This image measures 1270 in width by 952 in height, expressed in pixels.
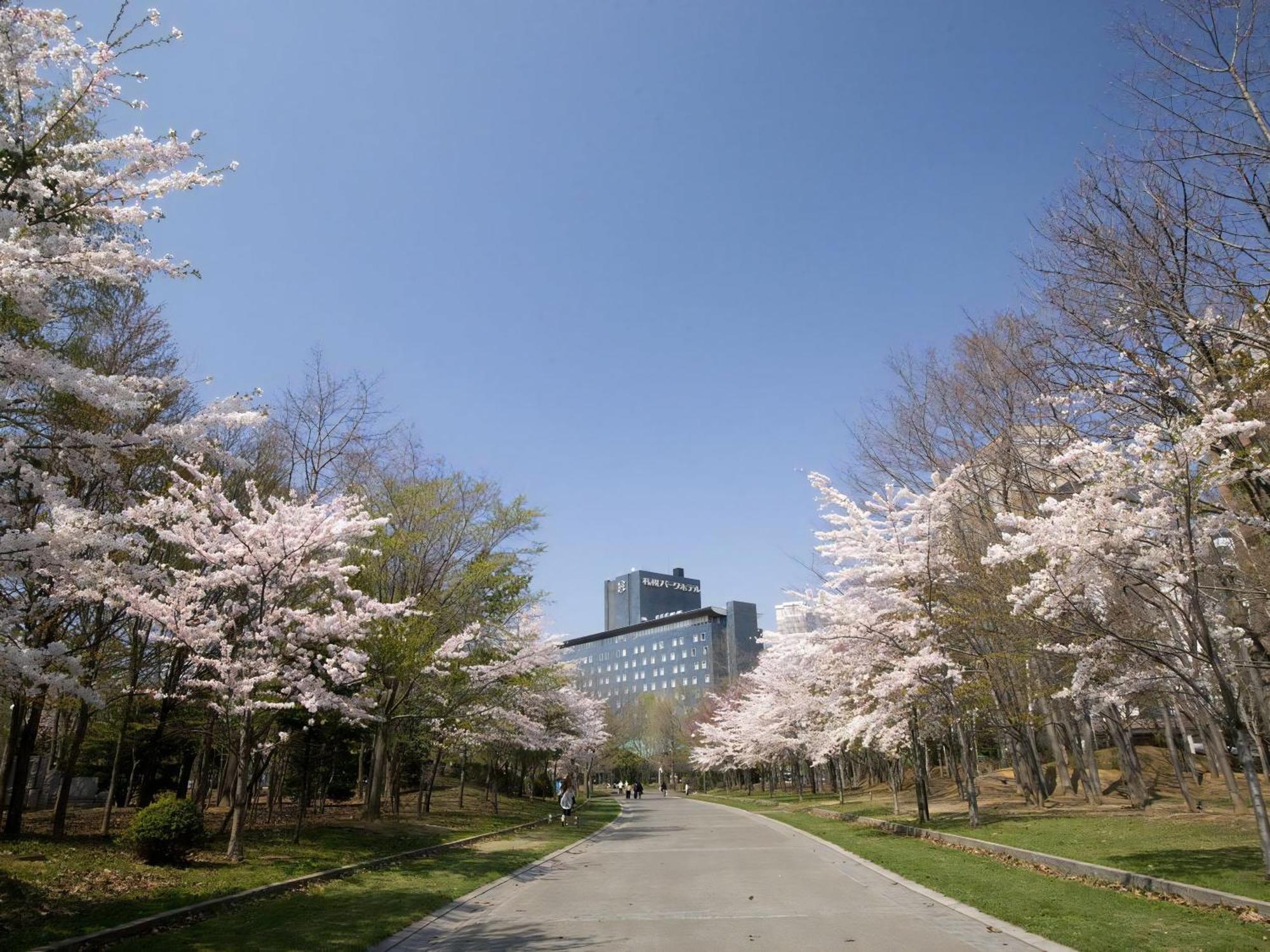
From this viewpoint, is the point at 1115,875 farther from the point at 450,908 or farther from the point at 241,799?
the point at 241,799

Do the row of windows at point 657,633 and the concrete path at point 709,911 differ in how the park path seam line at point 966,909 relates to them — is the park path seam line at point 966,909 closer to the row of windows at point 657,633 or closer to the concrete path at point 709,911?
the concrete path at point 709,911

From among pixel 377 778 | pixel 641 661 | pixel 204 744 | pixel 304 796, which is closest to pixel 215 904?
pixel 304 796

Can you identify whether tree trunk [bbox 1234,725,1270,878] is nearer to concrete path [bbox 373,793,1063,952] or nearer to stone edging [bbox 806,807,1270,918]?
stone edging [bbox 806,807,1270,918]

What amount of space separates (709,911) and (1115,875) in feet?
19.2

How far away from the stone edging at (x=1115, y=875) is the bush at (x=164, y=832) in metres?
14.3

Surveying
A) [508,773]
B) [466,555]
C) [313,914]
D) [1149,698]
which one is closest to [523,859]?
[313,914]

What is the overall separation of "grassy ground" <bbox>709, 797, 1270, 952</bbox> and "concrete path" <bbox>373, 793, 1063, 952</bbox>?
392 millimetres

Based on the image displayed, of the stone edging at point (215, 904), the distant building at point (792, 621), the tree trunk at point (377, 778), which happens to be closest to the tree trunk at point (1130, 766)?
the distant building at point (792, 621)

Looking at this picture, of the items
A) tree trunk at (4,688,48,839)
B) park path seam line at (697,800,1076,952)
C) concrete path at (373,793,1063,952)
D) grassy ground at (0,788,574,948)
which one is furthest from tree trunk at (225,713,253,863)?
park path seam line at (697,800,1076,952)

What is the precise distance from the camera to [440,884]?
12945mm

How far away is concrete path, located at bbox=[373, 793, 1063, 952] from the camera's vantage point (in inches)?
327

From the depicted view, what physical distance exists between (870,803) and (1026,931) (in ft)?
96.6

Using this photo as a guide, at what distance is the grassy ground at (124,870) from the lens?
8930 mm

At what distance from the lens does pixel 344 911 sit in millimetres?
10234
